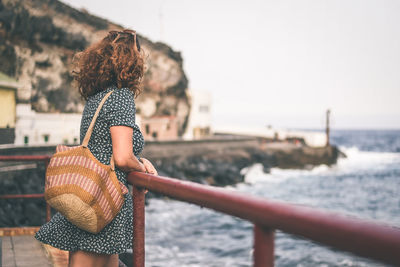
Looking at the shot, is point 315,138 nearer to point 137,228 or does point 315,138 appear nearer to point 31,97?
point 31,97

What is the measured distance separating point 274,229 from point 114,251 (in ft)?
4.01

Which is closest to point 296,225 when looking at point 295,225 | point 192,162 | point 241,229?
point 295,225

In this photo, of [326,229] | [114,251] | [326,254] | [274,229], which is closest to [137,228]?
[114,251]

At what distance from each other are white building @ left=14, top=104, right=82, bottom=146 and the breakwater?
3531 millimetres

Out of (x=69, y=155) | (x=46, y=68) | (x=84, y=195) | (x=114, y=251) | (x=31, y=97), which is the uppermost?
(x=46, y=68)

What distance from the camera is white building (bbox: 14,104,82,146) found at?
796 inches

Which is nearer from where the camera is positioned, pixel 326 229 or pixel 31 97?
pixel 326 229

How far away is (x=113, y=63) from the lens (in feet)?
6.57

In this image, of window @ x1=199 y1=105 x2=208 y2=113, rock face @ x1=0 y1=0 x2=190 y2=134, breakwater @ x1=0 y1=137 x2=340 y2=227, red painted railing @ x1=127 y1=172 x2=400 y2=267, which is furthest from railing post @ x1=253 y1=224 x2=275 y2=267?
window @ x1=199 y1=105 x2=208 y2=113

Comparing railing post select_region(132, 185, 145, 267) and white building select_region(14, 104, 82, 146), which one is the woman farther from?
white building select_region(14, 104, 82, 146)

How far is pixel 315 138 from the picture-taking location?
144ft

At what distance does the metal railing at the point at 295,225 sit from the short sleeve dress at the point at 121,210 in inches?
21.1

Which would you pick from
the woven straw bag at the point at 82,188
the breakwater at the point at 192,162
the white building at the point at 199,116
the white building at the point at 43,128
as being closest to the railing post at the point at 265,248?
the woven straw bag at the point at 82,188

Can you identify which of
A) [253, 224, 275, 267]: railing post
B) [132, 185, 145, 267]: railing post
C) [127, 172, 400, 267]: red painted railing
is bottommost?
[132, 185, 145, 267]: railing post
